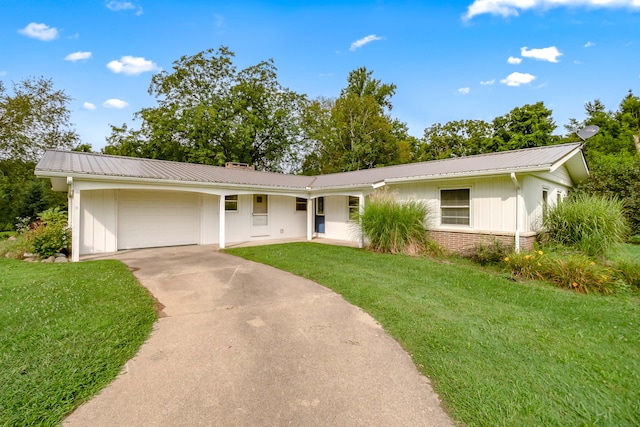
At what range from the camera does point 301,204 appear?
14711 mm

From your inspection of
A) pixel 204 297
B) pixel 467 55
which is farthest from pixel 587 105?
pixel 204 297

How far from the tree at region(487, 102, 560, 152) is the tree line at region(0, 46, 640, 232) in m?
0.08

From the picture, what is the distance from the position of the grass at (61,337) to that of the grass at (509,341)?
10.1 ft

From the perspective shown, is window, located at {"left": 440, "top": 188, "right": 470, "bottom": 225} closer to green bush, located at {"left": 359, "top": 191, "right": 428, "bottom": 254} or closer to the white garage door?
green bush, located at {"left": 359, "top": 191, "right": 428, "bottom": 254}

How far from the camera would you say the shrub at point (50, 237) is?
822 centimetres

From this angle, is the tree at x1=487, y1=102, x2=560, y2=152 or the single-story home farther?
the tree at x1=487, y1=102, x2=560, y2=152

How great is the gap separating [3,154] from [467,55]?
1067 inches

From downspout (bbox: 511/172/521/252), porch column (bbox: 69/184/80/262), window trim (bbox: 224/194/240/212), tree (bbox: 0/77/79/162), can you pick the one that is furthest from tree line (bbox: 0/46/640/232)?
downspout (bbox: 511/172/521/252)

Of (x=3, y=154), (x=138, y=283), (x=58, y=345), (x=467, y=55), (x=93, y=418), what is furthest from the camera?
(x=3, y=154)

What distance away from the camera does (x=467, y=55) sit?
40.5ft

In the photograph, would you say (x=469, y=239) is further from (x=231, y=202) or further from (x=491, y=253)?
(x=231, y=202)

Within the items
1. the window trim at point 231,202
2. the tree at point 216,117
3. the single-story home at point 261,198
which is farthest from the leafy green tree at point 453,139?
the window trim at point 231,202

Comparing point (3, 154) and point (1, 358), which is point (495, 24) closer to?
point (1, 358)

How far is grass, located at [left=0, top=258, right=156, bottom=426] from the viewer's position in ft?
7.72
